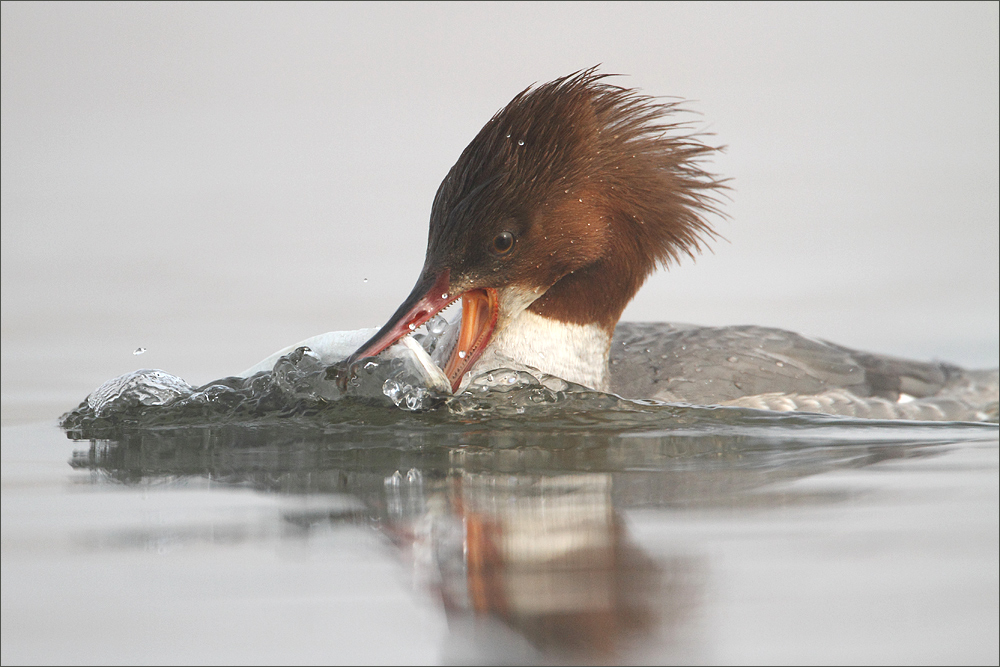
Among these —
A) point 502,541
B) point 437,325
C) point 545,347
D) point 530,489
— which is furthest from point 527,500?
point 437,325

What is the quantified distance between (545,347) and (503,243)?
0.55 meters

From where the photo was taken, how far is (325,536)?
7.51 ft

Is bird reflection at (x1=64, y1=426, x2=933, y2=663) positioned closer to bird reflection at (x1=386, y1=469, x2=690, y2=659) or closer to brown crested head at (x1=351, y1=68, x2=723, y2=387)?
bird reflection at (x1=386, y1=469, x2=690, y2=659)

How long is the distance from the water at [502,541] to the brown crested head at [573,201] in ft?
2.41

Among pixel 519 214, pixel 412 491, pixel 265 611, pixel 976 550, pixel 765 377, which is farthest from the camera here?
pixel 765 377

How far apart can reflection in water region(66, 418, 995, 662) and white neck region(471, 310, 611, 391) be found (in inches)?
29.0

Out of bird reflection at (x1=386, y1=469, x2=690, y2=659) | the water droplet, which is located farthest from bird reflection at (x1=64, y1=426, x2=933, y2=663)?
the water droplet

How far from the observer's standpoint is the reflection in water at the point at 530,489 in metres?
1.83

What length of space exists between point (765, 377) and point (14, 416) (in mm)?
3290

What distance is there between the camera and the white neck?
14.1 feet

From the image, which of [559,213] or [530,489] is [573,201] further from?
[530,489]

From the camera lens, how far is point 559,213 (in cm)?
408

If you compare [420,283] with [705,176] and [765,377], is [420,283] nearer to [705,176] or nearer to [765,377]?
[705,176]

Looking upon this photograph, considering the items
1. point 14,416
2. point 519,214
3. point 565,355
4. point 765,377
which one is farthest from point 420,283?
point 14,416
